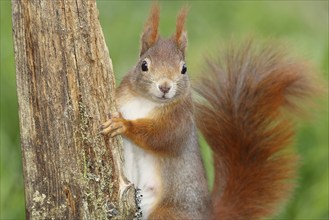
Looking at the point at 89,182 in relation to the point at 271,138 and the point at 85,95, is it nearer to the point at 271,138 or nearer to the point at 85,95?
the point at 85,95

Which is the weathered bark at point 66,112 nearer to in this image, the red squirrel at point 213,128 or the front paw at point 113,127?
the front paw at point 113,127

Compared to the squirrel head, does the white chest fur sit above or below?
below

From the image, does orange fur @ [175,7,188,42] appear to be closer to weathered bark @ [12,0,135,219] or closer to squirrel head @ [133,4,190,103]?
squirrel head @ [133,4,190,103]

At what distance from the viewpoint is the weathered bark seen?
2.81 meters

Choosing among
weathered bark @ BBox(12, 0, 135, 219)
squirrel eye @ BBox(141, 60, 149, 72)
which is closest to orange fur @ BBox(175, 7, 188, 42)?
squirrel eye @ BBox(141, 60, 149, 72)

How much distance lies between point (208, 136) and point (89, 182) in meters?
0.93

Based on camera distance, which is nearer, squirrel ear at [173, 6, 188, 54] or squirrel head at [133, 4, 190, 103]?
squirrel head at [133, 4, 190, 103]

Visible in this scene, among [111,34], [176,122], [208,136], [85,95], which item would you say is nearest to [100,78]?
[85,95]

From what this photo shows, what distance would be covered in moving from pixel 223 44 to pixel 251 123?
36 cm

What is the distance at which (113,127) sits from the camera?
117 inches

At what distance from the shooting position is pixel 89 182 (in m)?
2.98

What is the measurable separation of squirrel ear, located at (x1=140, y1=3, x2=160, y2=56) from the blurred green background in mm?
497

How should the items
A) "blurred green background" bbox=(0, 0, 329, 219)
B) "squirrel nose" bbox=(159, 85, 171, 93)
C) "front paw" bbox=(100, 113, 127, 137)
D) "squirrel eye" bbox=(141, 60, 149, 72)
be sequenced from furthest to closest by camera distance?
"blurred green background" bbox=(0, 0, 329, 219) → "squirrel eye" bbox=(141, 60, 149, 72) → "squirrel nose" bbox=(159, 85, 171, 93) → "front paw" bbox=(100, 113, 127, 137)

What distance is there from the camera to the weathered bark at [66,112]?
2.81 meters
